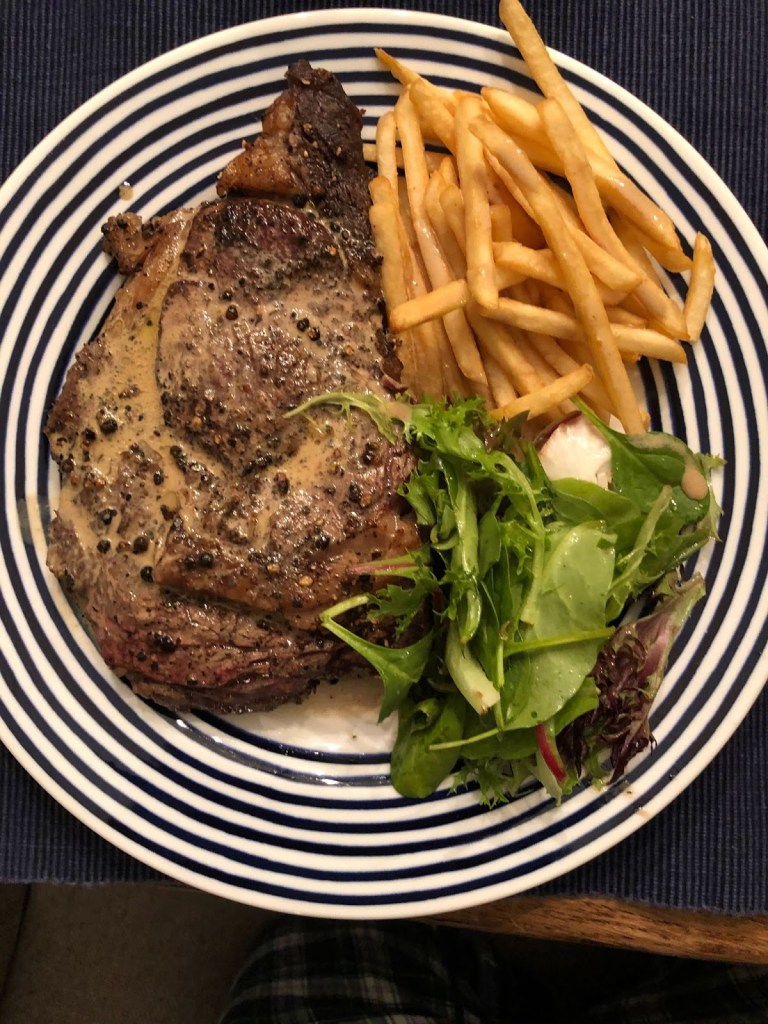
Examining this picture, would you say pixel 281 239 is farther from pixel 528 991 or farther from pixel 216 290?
pixel 528 991

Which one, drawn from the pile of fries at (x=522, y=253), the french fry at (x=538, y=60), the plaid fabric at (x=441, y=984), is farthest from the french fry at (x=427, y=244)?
the plaid fabric at (x=441, y=984)

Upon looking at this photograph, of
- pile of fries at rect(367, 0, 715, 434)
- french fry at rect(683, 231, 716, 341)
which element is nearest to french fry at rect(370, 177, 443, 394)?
pile of fries at rect(367, 0, 715, 434)

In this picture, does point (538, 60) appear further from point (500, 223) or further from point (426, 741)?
point (426, 741)

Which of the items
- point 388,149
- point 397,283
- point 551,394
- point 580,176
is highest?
point 388,149

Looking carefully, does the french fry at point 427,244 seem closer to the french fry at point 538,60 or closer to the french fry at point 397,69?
the french fry at point 397,69

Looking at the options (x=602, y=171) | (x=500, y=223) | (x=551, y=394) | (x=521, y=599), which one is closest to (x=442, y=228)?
(x=500, y=223)

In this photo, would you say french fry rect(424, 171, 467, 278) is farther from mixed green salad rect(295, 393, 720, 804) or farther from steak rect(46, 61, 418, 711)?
mixed green salad rect(295, 393, 720, 804)
